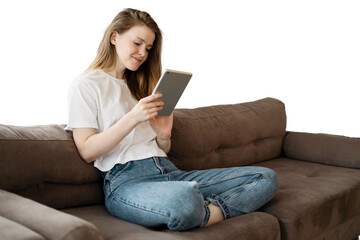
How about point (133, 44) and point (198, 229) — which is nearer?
point (198, 229)

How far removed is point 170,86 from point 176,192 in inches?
19.9

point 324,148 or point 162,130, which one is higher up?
point 162,130

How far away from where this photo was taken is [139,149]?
88.7 inches

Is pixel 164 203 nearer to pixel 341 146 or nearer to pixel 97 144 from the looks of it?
pixel 97 144

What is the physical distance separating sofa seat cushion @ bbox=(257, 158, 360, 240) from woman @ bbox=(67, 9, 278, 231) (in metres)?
0.15

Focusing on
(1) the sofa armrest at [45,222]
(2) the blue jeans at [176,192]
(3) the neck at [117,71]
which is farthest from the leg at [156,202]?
(3) the neck at [117,71]

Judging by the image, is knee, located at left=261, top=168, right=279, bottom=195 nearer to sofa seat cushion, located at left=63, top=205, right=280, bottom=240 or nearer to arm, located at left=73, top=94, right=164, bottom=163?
sofa seat cushion, located at left=63, top=205, right=280, bottom=240

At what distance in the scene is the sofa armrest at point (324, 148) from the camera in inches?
128

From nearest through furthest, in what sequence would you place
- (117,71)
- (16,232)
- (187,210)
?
(16,232), (187,210), (117,71)

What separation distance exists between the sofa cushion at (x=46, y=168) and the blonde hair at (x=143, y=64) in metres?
0.40

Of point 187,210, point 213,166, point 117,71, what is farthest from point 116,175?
point 213,166

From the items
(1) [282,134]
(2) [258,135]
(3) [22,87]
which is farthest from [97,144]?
(1) [282,134]

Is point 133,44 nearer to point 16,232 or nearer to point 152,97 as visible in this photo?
point 152,97

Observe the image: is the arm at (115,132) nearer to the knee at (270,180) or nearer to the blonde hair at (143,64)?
the blonde hair at (143,64)
